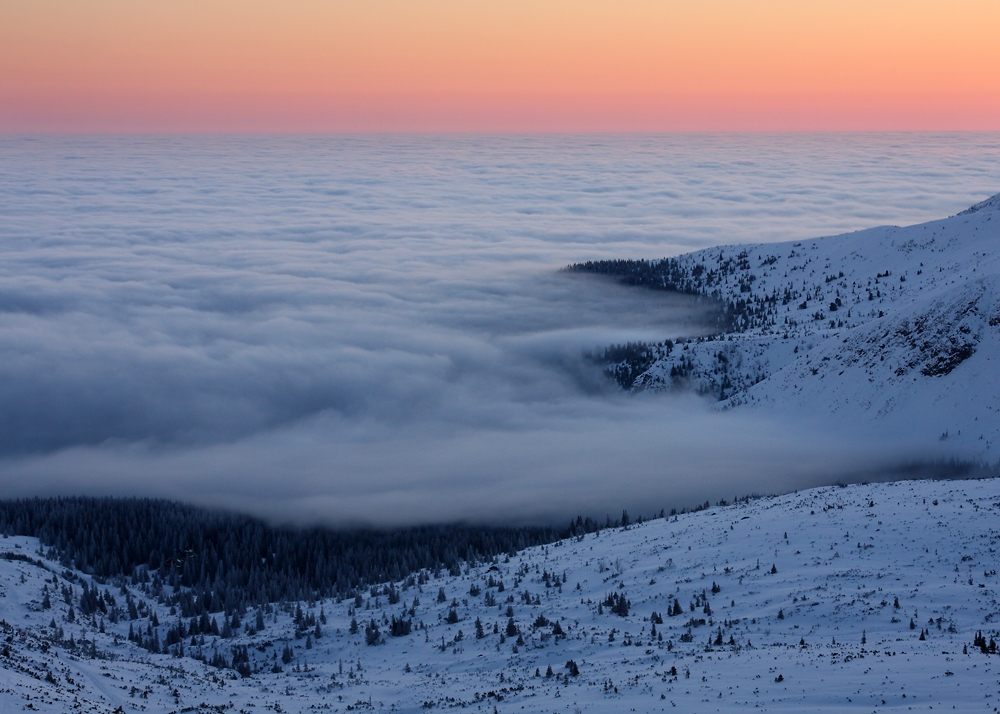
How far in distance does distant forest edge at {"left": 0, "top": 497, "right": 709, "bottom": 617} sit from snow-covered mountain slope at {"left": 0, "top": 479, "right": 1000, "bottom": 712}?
65.2 ft

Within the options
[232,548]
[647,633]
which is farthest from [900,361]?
[232,548]

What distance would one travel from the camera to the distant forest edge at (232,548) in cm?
11050

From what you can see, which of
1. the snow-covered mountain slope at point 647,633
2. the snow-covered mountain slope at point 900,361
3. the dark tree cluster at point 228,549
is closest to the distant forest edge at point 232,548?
the dark tree cluster at point 228,549

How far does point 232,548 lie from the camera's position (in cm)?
13650

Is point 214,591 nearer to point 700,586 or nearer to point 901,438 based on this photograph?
point 700,586

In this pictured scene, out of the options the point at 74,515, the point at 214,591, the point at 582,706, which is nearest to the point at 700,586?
the point at 582,706

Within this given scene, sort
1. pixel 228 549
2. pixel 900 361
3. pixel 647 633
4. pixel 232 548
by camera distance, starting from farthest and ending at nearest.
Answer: pixel 900 361 → pixel 232 548 → pixel 228 549 → pixel 647 633

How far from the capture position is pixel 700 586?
62.5m

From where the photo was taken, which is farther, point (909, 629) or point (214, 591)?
point (214, 591)

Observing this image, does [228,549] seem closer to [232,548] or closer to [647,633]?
[232,548]

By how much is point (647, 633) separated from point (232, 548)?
99.5 meters

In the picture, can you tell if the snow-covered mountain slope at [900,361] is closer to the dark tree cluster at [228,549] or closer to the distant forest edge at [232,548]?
the distant forest edge at [232,548]

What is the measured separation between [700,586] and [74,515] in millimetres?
122276

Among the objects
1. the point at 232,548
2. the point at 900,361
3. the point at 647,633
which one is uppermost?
the point at 900,361
